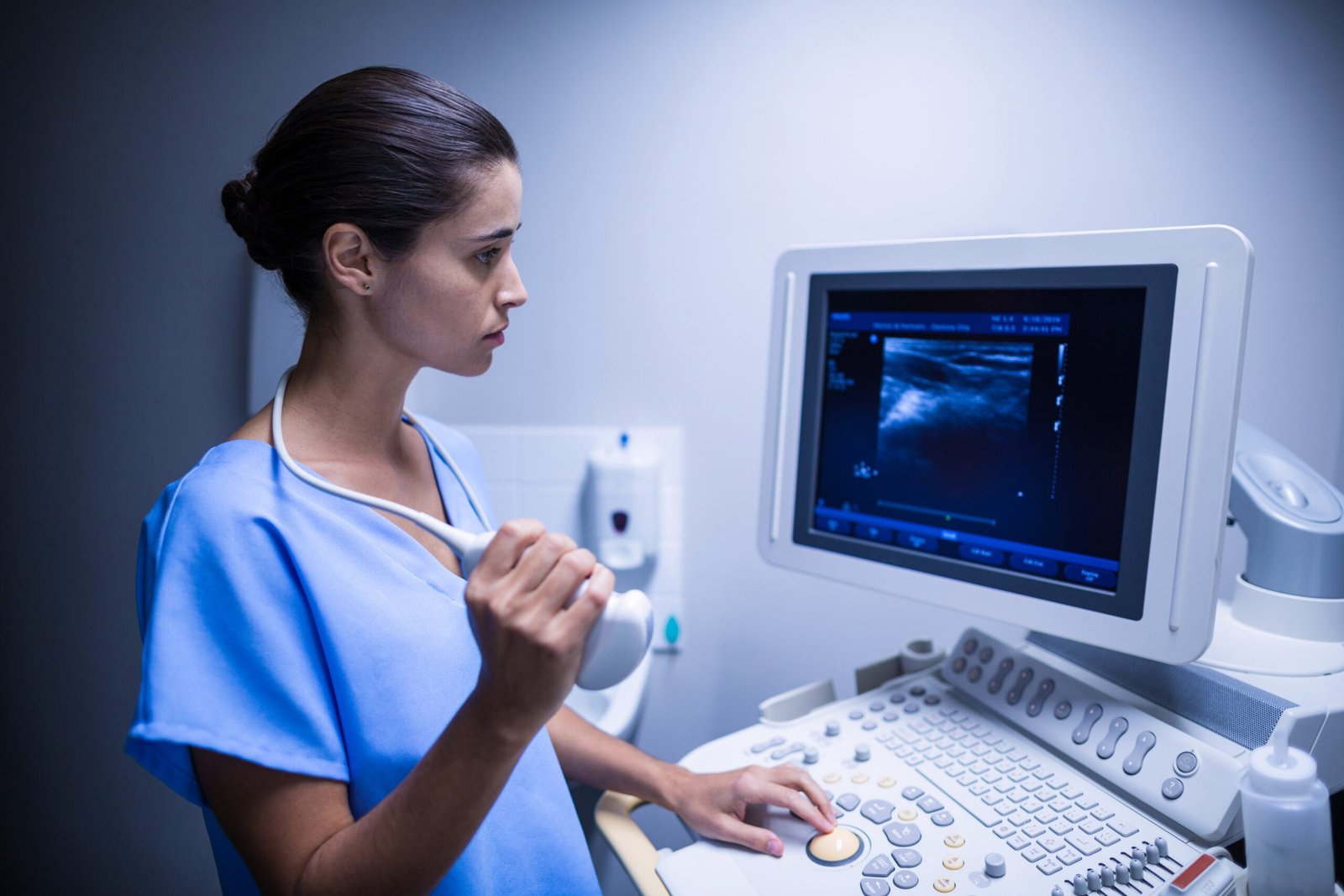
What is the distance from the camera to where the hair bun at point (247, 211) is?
0.74 m

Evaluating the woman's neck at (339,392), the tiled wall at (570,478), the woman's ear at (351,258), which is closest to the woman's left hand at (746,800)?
the woman's neck at (339,392)

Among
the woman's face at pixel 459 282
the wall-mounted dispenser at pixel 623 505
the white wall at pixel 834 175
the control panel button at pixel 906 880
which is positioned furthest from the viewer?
the wall-mounted dispenser at pixel 623 505

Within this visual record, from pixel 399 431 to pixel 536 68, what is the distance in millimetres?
782

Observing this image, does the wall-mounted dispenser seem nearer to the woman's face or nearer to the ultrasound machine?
the ultrasound machine

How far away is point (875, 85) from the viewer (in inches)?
49.4

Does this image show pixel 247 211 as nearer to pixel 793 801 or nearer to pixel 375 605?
pixel 375 605

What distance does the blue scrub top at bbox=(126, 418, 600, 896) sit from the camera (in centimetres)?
56

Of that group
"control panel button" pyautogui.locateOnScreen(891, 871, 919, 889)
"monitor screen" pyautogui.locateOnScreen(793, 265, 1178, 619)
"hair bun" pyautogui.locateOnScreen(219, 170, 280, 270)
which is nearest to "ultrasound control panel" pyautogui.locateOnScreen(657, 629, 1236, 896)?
"control panel button" pyautogui.locateOnScreen(891, 871, 919, 889)

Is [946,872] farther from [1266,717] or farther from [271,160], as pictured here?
[271,160]

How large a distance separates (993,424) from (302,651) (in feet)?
2.17

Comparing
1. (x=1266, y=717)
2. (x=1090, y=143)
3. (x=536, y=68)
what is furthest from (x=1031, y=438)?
(x=536, y=68)

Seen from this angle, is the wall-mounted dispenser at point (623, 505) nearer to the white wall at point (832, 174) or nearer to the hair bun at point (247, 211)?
the white wall at point (832, 174)

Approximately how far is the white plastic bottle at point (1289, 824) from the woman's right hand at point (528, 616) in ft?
1.63

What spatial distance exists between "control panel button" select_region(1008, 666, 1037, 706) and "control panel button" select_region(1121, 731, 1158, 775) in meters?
0.12
